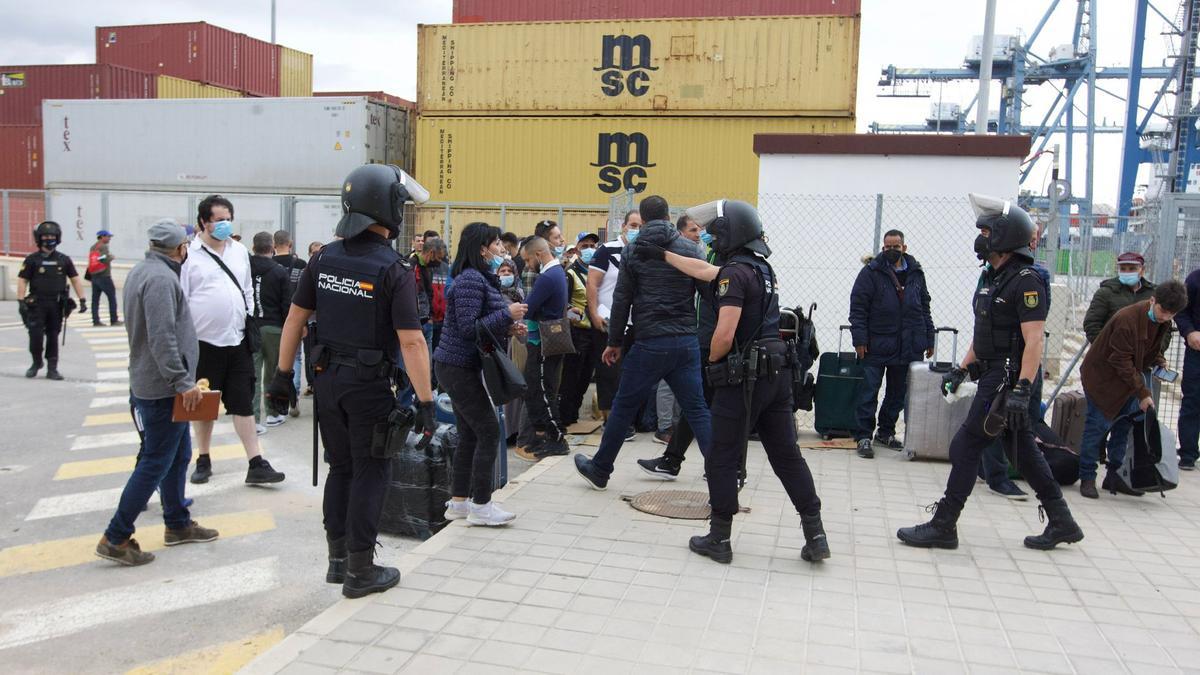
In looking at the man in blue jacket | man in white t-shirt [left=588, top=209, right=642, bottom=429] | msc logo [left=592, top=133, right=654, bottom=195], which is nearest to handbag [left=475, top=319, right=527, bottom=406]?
man in white t-shirt [left=588, top=209, right=642, bottom=429]

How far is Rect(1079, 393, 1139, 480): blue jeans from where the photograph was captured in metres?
6.89

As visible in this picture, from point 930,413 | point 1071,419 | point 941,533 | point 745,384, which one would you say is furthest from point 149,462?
point 1071,419

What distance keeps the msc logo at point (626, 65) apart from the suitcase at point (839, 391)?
1274 cm

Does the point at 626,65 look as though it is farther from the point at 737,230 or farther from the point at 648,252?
the point at 737,230

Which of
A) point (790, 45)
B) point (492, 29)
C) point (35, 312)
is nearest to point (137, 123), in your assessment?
point (492, 29)

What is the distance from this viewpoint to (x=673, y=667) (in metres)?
3.74

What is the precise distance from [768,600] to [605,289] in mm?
4214

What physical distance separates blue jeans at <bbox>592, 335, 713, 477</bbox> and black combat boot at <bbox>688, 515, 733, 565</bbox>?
1.17m

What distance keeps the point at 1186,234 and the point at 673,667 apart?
33.6ft

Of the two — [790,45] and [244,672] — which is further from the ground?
[790,45]

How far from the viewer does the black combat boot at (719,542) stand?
507 centimetres

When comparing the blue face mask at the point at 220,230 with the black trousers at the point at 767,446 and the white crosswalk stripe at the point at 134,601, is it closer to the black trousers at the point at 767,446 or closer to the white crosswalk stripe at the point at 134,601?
the white crosswalk stripe at the point at 134,601

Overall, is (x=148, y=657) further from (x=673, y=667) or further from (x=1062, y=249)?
(x=1062, y=249)

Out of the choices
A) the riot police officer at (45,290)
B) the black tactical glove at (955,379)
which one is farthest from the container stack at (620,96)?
the black tactical glove at (955,379)
